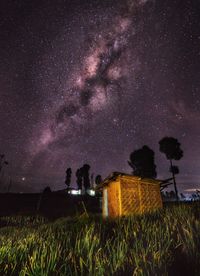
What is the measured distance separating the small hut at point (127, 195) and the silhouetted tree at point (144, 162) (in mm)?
26155

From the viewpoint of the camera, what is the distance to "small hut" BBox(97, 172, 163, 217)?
48.9 ft

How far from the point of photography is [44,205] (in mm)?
36750

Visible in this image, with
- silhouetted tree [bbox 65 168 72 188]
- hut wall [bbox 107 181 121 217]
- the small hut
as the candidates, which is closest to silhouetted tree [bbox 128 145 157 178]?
the small hut

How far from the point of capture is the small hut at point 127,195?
48.9 feet

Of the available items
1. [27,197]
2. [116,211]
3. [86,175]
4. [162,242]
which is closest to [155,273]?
[162,242]

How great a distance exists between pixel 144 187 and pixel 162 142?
33.1m

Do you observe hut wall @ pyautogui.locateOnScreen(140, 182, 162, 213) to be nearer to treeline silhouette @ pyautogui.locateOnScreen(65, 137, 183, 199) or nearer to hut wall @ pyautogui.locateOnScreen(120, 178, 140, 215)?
hut wall @ pyautogui.locateOnScreen(120, 178, 140, 215)

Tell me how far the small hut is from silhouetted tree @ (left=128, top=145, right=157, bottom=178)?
85.8 ft

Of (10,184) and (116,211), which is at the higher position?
(10,184)

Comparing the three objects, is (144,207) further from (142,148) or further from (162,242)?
(142,148)

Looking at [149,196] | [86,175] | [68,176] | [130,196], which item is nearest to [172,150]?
[149,196]

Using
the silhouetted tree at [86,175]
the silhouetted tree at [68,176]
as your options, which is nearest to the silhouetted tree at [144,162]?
the silhouetted tree at [86,175]

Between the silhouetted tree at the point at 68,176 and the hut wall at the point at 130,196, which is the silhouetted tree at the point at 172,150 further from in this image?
the silhouetted tree at the point at 68,176

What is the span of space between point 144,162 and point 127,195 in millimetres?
30810
